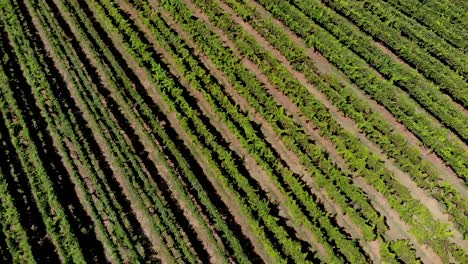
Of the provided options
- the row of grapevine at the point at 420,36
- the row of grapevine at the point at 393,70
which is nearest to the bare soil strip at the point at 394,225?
the row of grapevine at the point at 393,70

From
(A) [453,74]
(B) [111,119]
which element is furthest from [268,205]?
(A) [453,74]

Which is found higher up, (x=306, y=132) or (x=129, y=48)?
(x=129, y=48)

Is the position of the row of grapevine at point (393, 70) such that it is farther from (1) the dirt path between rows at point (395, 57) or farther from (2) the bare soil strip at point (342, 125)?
(2) the bare soil strip at point (342, 125)

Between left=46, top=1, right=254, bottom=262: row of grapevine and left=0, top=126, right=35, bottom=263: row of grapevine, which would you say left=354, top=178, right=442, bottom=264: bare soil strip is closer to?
left=46, top=1, right=254, bottom=262: row of grapevine

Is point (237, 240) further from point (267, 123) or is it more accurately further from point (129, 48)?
point (129, 48)

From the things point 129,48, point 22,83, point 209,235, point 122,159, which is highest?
point 129,48

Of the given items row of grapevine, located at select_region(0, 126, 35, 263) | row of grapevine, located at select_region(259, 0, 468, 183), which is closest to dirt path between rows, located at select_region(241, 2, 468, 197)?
row of grapevine, located at select_region(259, 0, 468, 183)
